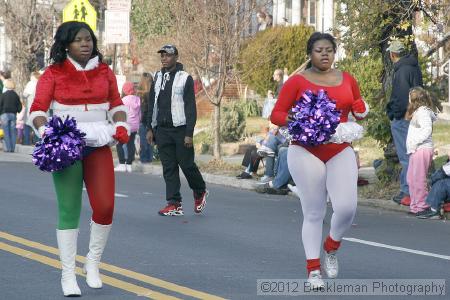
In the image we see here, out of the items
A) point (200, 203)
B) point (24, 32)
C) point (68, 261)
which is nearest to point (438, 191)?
point (200, 203)

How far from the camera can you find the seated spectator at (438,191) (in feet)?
49.4

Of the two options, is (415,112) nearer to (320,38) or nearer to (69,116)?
(320,38)

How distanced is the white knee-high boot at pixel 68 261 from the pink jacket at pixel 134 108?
14.5m

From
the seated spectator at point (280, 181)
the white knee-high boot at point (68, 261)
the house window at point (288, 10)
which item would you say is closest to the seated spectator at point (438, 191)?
the seated spectator at point (280, 181)

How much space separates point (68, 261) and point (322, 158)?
6.53 feet

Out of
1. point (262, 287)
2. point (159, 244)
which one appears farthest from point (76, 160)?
point (159, 244)

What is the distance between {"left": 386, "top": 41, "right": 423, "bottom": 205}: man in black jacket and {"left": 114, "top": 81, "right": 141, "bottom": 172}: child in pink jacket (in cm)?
723

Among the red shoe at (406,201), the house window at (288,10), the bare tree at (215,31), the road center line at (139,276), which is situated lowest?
the red shoe at (406,201)

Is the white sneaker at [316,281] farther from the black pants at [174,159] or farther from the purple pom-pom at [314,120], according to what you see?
the black pants at [174,159]

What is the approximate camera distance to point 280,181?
18188 mm

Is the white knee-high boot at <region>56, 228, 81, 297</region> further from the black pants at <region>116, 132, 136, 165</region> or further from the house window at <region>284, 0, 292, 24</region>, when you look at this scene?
the house window at <region>284, 0, 292, 24</region>

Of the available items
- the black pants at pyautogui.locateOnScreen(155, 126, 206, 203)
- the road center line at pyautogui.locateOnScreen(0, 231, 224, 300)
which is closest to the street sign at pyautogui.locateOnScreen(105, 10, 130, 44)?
the black pants at pyautogui.locateOnScreen(155, 126, 206, 203)

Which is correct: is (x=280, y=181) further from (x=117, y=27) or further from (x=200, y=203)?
(x=117, y=27)

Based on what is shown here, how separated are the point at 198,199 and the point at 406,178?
2.92 meters
